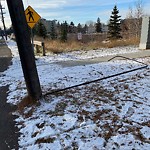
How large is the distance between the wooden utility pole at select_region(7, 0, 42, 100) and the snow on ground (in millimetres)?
399

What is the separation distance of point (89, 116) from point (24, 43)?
1959 millimetres

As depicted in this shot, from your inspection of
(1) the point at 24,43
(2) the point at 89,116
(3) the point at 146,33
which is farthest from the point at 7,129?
(3) the point at 146,33

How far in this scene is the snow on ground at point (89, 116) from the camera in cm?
277

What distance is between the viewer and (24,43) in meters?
3.75

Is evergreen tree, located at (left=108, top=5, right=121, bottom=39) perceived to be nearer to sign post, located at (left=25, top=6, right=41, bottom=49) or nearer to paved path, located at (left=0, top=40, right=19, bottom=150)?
sign post, located at (left=25, top=6, right=41, bottom=49)

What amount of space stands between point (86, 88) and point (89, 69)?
1.98 m

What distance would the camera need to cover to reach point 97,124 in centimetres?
320

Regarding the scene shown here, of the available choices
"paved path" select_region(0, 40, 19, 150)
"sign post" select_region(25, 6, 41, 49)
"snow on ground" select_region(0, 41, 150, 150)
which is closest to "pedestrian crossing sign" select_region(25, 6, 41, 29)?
"sign post" select_region(25, 6, 41, 49)

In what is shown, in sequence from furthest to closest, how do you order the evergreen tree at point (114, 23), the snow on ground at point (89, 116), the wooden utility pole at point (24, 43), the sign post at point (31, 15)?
the evergreen tree at point (114, 23) < the sign post at point (31, 15) < the wooden utility pole at point (24, 43) < the snow on ground at point (89, 116)

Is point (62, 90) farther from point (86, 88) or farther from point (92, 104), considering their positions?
point (92, 104)

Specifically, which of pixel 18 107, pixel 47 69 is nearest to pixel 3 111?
pixel 18 107

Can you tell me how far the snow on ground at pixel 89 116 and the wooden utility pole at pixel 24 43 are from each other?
1.31 ft

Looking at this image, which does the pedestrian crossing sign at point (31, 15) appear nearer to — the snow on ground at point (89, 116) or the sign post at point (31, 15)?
the sign post at point (31, 15)

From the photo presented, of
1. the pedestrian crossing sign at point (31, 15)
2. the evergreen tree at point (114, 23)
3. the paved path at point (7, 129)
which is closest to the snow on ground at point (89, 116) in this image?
the paved path at point (7, 129)
